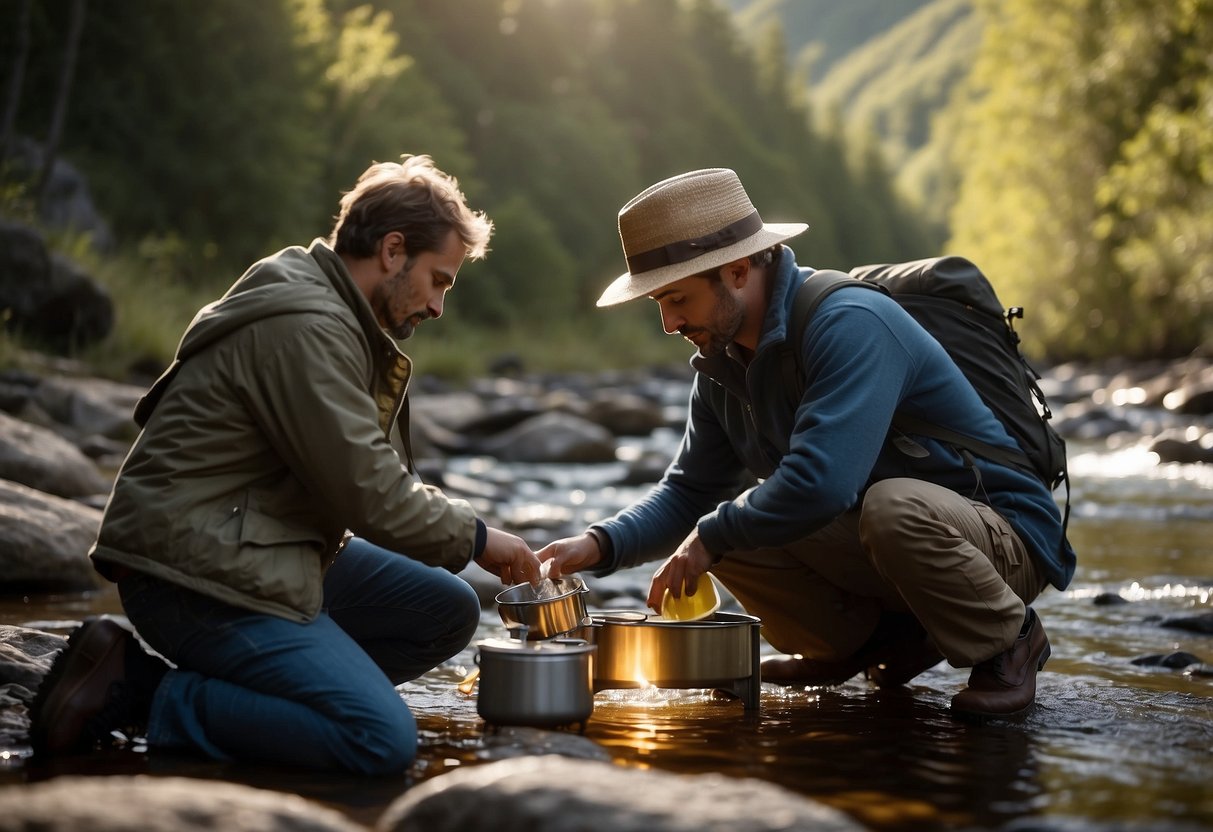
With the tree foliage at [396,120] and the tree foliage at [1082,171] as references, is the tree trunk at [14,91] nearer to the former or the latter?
the tree foliage at [396,120]

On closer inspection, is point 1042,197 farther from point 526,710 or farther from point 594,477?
point 526,710

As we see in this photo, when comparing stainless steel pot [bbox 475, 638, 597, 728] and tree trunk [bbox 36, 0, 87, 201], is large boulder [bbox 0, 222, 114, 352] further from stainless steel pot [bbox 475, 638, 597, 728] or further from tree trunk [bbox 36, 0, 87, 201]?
stainless steel pot [bbox 475, 638, 597, 728]

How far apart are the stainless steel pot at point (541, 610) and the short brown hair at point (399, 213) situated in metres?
0.88

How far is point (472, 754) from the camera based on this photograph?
310cm

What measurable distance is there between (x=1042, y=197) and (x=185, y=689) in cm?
2750

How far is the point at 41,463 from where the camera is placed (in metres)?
6.43

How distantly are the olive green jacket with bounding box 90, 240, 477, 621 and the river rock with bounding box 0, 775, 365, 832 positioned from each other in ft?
3.04

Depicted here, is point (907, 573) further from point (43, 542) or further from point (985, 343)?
point (43, 542)

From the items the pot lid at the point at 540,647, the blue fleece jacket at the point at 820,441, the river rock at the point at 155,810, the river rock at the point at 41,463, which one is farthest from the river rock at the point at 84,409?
the river rock at the point at 155,810

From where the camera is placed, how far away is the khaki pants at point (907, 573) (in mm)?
3500

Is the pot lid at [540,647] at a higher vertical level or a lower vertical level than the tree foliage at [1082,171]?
lower

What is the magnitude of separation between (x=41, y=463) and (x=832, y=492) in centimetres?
448

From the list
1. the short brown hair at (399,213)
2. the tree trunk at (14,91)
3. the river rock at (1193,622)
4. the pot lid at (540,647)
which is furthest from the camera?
the tree trunk at (14,91)

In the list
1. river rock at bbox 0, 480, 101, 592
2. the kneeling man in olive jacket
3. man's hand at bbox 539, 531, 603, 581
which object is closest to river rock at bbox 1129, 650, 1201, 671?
man's hand at bbox 539, 531, 603, 581
